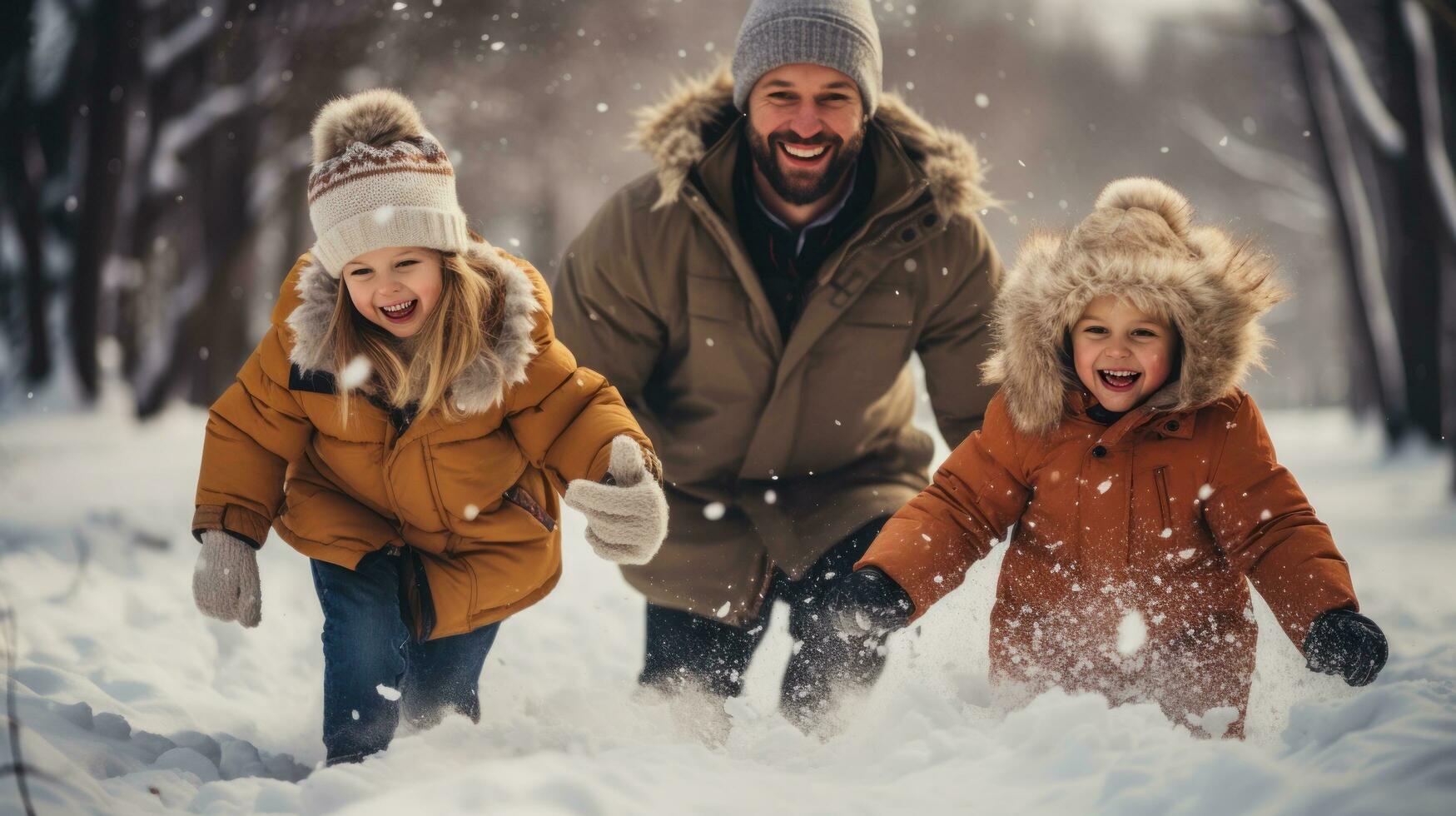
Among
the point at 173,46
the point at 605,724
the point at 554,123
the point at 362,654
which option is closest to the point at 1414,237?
the point at 605,724

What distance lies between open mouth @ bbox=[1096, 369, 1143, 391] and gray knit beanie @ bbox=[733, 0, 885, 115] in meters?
1.20

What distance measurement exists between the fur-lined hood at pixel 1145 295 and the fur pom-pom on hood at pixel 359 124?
62.2 inches

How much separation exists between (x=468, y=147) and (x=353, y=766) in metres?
10.5

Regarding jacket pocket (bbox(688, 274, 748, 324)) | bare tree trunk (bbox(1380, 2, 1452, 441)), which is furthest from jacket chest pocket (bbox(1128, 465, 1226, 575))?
bare tree trunk (bbox(1380, 2, 1452, 441))

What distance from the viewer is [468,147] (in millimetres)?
12188

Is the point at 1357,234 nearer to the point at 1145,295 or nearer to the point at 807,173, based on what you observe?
the point at 807,173

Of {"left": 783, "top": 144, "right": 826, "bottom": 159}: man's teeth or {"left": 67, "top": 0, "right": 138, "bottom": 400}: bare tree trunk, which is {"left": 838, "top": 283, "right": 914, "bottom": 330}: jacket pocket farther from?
{"left": 67, "top": 0, "right": 138, "bottom": 400}: bare tree trunk

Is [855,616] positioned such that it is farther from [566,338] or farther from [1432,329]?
[1432,329]

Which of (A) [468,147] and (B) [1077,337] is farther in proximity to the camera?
(A) [468,147]

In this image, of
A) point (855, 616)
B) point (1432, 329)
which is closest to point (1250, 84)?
point (1432, 329)

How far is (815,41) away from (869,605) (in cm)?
165

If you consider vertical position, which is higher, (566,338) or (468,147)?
(468,147)

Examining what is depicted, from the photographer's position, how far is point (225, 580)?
8.76 ft

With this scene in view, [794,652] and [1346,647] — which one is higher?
[794,652]
